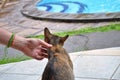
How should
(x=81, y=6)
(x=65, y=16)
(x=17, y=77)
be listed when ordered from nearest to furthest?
(x=17, y=77) → (x=65, y=16) → (x=81, y=6)

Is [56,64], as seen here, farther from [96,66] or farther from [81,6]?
[81,6]

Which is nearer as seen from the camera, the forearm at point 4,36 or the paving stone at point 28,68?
the forearm at point 4,36

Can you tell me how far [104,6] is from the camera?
13.7m

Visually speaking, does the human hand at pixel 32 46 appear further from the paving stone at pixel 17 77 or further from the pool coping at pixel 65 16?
the pool coping at pixel 65 16

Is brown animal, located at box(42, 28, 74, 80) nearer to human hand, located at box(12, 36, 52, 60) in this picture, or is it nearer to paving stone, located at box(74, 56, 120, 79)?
human hand, located at box(12, 36, 52, 60)

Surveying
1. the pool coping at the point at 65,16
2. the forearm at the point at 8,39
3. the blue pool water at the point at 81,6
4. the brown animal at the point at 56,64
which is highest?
the forearm at the point at 8,39

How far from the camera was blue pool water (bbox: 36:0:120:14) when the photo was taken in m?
12.7

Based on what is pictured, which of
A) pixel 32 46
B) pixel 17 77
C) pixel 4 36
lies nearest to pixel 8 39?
pixel 4 36

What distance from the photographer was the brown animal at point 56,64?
2963mm

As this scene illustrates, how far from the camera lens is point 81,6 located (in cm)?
1338

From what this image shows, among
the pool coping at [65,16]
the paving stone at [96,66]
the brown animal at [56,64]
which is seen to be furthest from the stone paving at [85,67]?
the pool coping at [65,16]

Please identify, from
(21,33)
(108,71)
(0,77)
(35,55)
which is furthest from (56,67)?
(21,33)

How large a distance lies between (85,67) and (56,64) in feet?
8.17

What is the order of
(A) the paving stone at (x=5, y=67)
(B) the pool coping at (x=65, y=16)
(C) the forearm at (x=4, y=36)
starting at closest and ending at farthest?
(C) the forearm at (x=4, y=36), (A) the paving stone at (x=5, y=67), (B) the pool coping at (x=65, y=16)
